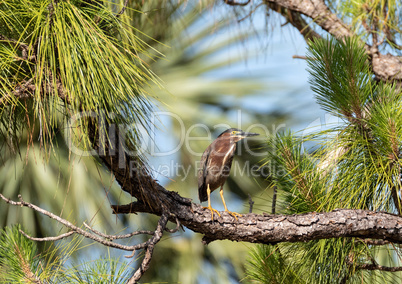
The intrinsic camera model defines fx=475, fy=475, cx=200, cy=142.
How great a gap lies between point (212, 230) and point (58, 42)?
28.3 inches

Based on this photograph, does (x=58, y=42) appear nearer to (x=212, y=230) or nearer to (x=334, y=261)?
(x=212, y=230)

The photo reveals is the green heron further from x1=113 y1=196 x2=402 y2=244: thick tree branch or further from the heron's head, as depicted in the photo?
x1=113 y1=196 x2=402 y2=244: thick tree branch

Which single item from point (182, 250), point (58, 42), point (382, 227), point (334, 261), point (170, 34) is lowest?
point (182, 250)

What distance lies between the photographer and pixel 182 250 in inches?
95.8

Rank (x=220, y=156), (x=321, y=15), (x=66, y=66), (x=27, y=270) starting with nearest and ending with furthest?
1. (x=66, y=66)
2. (x=27, y=270)
3. (x=321, y=15)
4. (x=220, y=156)

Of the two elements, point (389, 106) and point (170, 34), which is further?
point (170, 34)

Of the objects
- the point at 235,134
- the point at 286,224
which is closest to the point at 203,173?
the point at 235,134

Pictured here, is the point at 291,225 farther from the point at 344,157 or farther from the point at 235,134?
the point at 235,134

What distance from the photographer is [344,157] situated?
4.63 ft

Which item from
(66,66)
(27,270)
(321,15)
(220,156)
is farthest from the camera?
(220,156)

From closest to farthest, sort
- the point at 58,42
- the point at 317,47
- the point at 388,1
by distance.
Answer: the point at 58,42 < the point at 317,47 < the point at 388,1

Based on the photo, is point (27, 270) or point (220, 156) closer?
point (27, 270)

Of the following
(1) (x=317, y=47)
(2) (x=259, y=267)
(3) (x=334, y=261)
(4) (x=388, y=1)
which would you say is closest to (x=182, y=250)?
(2) (x=259, y=267)

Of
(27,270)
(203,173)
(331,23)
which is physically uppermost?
(331,23)
